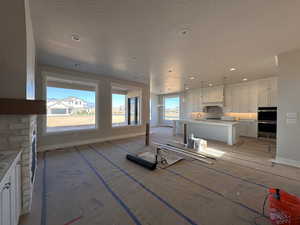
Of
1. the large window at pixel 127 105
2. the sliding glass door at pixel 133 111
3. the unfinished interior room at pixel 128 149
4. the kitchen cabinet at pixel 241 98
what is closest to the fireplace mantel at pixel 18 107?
the unfinished interior room at pixel 128 149

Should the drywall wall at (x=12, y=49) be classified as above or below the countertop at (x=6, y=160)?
above

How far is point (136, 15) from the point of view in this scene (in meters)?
1.93

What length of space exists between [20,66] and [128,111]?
5.99 m

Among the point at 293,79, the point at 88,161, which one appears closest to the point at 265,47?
the point at 293,79

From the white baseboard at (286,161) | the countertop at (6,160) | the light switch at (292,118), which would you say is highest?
the light switch at (292,118)

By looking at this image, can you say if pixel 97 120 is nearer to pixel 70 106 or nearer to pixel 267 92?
pixel 70 106

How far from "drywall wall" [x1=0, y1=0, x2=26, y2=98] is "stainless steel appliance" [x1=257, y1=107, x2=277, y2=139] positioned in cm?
804

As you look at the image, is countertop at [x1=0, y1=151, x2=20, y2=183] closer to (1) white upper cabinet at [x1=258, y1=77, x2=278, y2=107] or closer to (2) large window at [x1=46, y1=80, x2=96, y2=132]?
(2) large window at [x1=46, y1=80, x2=96, y2=132]

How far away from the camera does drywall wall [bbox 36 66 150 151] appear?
13.3ft

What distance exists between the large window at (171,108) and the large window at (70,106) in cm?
642

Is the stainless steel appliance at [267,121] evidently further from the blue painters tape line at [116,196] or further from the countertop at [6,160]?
the countertop at [6,160]

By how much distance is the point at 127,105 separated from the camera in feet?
24.6

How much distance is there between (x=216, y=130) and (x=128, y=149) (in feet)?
12.6

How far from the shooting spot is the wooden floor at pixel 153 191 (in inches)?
61.6
